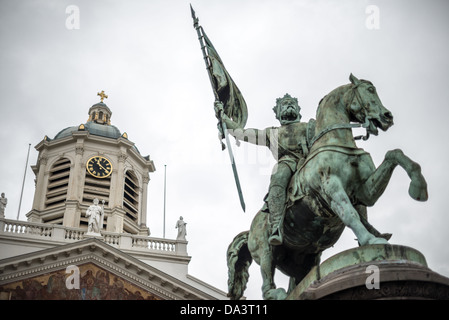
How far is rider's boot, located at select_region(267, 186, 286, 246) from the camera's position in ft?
20.7

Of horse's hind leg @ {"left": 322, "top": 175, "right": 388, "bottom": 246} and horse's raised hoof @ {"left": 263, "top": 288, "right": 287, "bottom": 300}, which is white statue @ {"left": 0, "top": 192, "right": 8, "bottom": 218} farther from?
horse's hind leg @ {"left": 322, "top": 175, "right": 388, "bottom": 246}

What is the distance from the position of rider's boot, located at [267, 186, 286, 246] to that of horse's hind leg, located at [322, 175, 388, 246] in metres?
0.71

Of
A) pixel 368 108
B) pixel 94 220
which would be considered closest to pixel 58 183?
pixel 94 220

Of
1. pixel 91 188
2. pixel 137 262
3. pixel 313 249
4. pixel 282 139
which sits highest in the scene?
pixel 91 188

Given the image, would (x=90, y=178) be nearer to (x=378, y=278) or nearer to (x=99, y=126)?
(x=99, y=126)

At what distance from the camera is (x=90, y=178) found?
154ft

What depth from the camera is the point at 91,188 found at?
4622cm

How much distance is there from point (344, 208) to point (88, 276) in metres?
26.9

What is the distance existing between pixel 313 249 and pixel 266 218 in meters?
0.66

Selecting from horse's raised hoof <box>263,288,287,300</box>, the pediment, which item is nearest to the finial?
the pediment

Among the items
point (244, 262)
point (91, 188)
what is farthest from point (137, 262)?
point (244, 262)

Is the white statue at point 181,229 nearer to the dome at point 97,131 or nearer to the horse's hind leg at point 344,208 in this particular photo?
the dome at point 97,131

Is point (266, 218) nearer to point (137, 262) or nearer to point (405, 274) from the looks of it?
point (405, 274)

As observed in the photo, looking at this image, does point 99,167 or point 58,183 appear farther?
point 99,167
